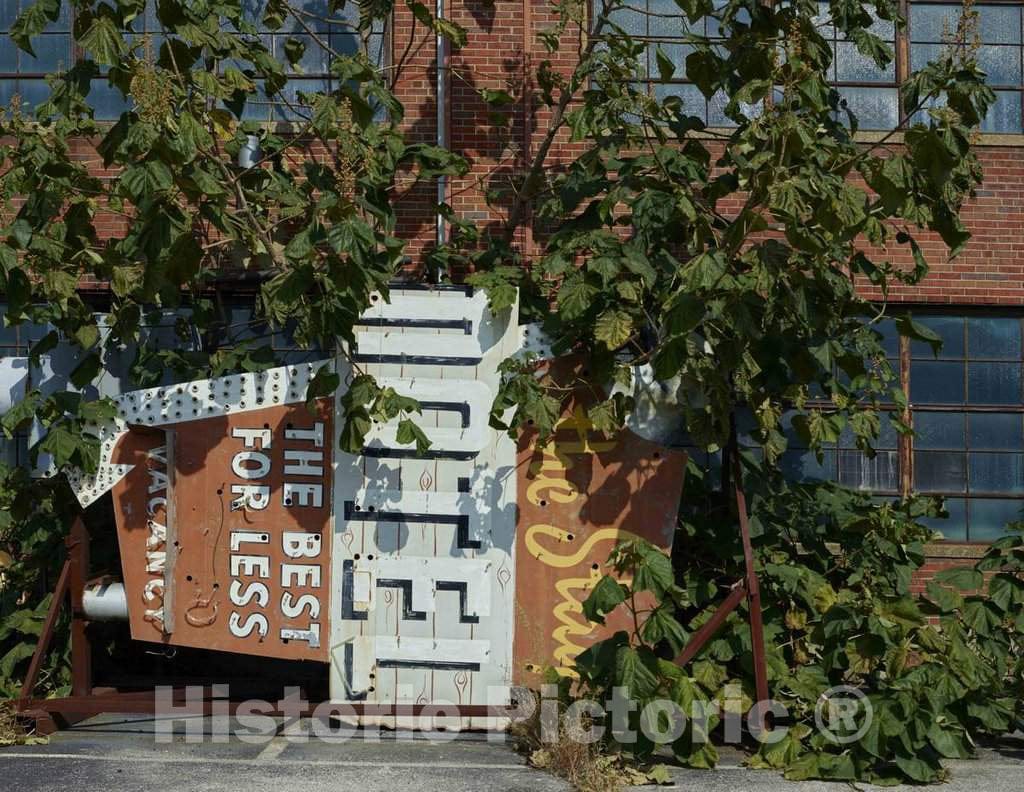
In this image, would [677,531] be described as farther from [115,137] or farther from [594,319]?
[115,137]

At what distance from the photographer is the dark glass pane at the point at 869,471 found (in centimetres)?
1120

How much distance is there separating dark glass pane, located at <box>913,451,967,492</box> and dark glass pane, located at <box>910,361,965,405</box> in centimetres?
49

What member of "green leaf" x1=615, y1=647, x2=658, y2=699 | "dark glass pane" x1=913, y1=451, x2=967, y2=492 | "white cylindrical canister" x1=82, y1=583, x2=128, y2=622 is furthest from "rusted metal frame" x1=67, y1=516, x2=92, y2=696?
"dark glass pane" x1=913, y1=451, x2=967, y2=492

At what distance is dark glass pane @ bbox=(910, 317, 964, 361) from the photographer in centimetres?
1122

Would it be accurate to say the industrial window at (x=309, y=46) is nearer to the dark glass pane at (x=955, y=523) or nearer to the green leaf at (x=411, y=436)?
the green leaf at (x=411, y=436)

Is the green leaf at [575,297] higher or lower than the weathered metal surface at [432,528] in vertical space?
higher

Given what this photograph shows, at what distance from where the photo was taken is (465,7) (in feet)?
35.5

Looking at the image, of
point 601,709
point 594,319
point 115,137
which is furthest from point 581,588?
point 115,137

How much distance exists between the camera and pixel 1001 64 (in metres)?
11.5

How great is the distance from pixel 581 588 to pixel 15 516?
437cm

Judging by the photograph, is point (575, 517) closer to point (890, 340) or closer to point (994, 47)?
point (890, 340)

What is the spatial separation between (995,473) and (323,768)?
269 inches

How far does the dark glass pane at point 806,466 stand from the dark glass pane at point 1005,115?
3445mm

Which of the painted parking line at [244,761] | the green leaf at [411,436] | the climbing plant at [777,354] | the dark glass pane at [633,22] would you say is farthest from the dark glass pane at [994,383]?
the painted parking line at [244,761]
